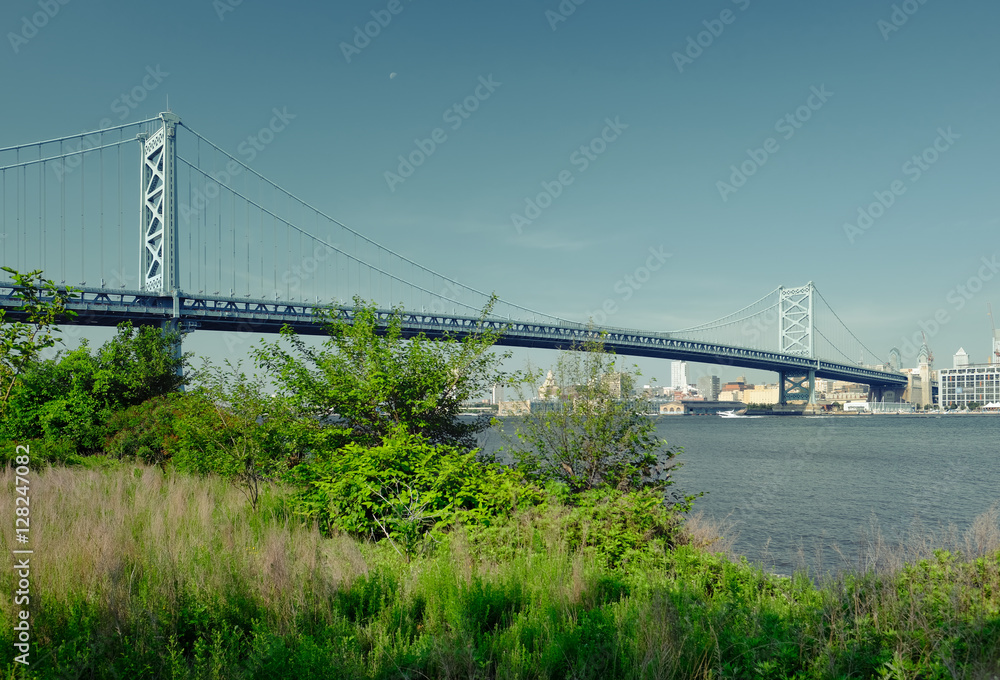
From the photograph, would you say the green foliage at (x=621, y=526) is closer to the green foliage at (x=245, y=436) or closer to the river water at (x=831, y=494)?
the river water at (x=831, y=494)

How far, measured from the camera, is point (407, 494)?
6668 mm

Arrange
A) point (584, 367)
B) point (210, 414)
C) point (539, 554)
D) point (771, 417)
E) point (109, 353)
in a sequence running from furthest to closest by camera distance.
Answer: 1. point (771, 417)
2. point (109, 353)
3. point (210, 414)
4. point (584, 367)
5. point (539, 554)

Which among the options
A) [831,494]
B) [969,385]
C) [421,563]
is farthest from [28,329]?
[969,385]

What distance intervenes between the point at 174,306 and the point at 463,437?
43.6m

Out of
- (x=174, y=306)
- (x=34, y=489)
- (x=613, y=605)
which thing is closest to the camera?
(x=613, y=605)

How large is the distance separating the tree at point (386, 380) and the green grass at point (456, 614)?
3.29 meters

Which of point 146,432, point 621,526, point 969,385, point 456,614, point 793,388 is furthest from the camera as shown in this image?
point 969,385

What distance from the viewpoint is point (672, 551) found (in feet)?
21.1

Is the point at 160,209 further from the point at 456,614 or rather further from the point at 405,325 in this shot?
the point at 456,614

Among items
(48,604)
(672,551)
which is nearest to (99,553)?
(48,604)

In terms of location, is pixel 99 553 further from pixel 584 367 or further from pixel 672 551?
pixel 584 367

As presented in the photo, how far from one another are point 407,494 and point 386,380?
8.02 ft

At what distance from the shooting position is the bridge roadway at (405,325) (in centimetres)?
4438

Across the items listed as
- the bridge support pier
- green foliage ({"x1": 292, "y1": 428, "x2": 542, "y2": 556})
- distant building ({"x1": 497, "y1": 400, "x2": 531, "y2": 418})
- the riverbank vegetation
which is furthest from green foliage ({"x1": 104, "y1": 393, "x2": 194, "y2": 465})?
the bridge support pier
